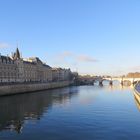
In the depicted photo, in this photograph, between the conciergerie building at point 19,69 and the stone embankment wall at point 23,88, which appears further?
the conciergerie building at point 19,69

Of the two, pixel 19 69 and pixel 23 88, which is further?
pixel 19 69

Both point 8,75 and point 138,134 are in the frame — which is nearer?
point 138,134

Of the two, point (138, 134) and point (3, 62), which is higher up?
point (3, 62)

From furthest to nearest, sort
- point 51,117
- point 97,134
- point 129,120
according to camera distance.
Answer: point 51,117, point 129,120, point 97,134

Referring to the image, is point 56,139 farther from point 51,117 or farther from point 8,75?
point 8,75

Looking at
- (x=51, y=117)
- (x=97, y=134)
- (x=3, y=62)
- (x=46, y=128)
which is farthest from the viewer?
(x=3, y=62)

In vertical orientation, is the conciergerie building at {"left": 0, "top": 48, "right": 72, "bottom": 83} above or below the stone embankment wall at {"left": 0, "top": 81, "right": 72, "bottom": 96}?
above

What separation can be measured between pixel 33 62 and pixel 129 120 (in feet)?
362

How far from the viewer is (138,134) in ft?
94.4

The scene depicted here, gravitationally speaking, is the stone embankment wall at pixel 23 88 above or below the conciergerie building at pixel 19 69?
below

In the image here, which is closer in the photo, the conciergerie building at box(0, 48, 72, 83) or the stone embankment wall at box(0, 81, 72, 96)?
the stone embankment wall at box(0, 81, 72, 96)

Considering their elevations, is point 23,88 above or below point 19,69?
below

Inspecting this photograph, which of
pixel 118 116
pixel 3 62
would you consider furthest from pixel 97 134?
pixel 3 62

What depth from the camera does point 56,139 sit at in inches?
1054
